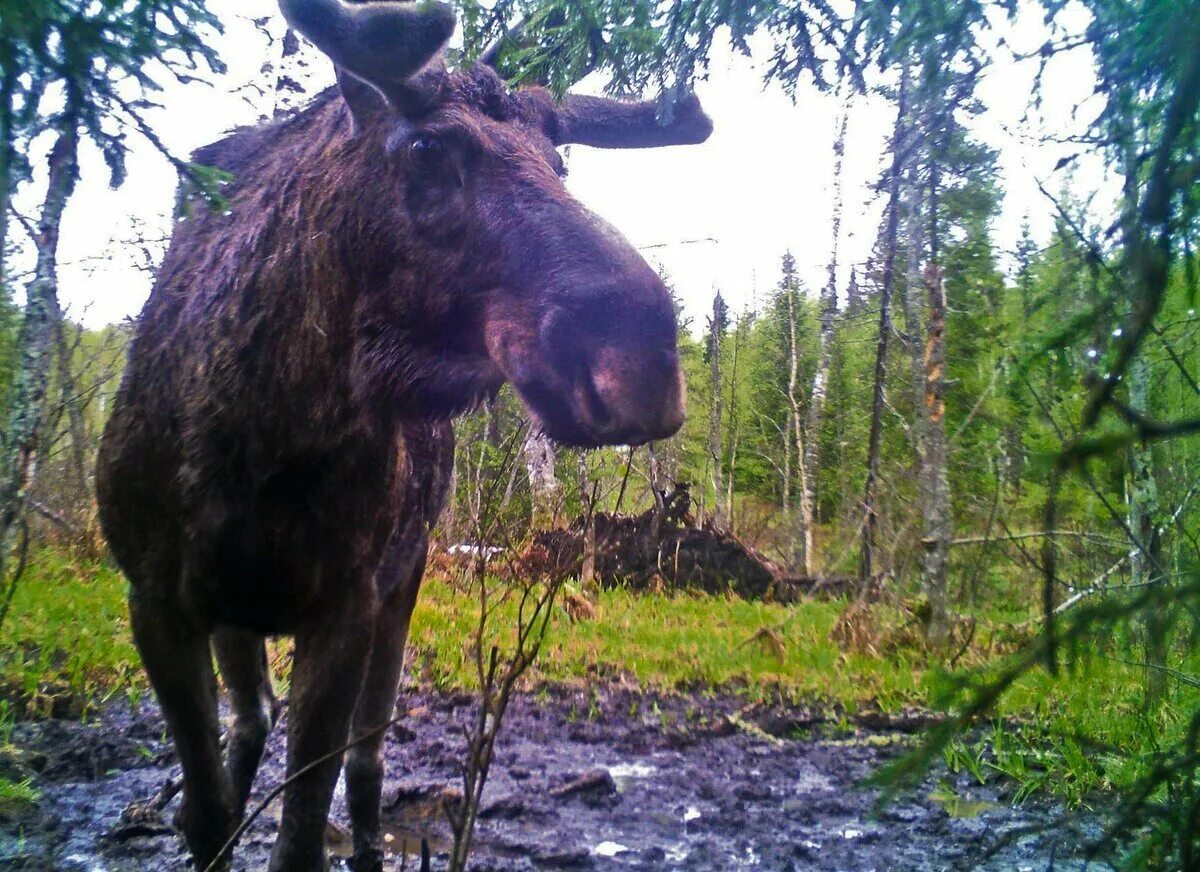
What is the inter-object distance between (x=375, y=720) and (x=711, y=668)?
136 inches

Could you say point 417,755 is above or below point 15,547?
below

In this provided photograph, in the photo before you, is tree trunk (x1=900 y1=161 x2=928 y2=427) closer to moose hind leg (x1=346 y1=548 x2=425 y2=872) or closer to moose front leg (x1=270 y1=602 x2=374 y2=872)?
moose hind leg (x1=346 y1=548 x2=425 y2=872)

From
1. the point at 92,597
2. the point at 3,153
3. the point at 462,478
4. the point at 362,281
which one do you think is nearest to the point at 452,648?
the point at 92,597

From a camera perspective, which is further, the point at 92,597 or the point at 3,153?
the point at 92,597

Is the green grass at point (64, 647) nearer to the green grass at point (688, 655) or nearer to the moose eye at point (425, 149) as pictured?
the green grass at point (688, 655)

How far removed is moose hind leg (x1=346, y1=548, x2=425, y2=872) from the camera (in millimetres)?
3391

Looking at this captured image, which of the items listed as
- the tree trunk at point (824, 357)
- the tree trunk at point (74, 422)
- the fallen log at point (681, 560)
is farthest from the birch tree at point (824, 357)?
the tree trunk at point (74, 422)

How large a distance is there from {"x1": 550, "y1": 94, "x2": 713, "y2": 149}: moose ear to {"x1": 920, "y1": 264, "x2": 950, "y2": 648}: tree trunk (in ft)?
14.7

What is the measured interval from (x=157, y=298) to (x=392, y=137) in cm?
113

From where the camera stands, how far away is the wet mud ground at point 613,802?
3.23 meters

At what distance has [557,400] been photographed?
2.18 metres

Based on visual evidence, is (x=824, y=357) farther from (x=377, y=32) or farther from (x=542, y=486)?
(x=377, y=32)

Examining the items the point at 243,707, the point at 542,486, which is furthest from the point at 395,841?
the point at 542,486

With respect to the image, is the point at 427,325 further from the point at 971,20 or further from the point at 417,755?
the point at 417,755
